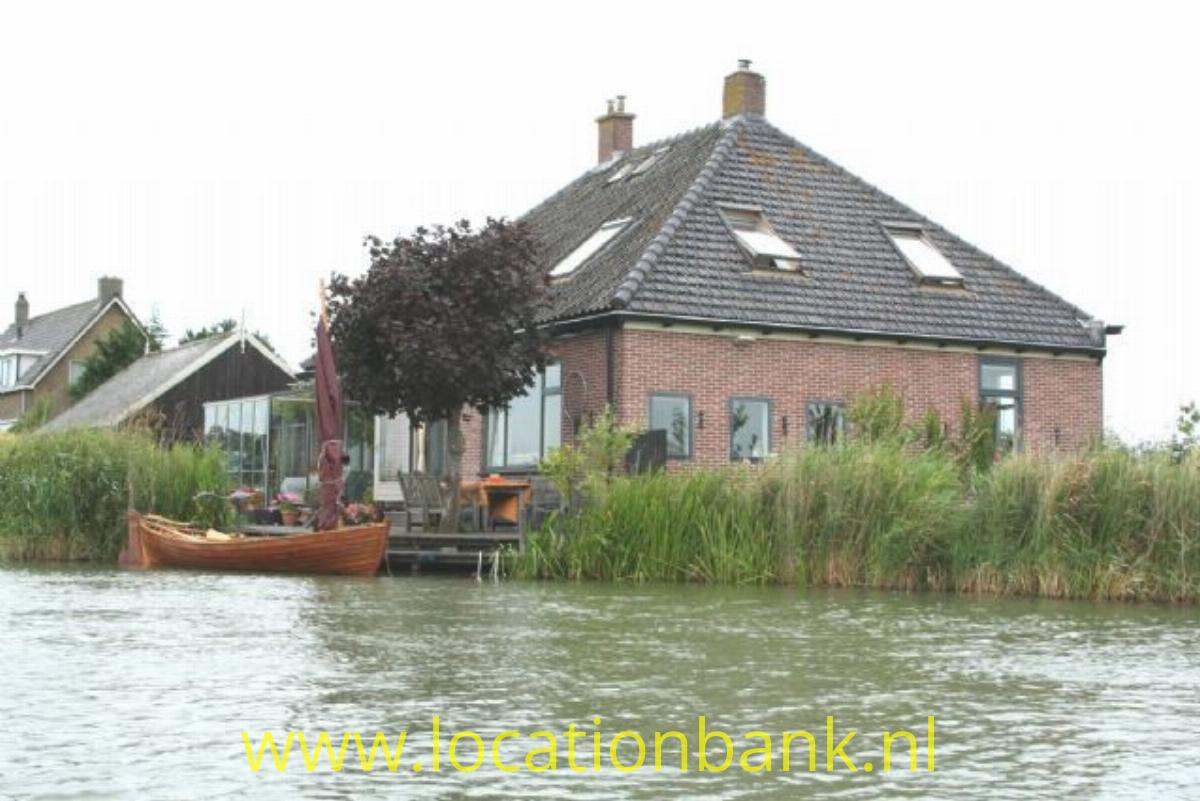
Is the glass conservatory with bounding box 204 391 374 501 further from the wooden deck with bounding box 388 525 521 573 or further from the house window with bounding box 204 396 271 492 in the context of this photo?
the wooden deck with bounding box 388 525 521 573

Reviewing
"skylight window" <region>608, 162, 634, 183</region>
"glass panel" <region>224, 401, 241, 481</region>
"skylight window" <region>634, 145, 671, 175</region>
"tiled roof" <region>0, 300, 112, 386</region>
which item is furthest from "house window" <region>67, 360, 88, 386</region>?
"skylight window" <region>634, 145, 671, 175</region>

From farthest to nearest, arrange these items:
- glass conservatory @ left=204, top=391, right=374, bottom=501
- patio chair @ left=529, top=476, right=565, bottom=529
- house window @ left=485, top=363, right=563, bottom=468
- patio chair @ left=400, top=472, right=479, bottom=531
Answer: glass conservatory @ left=204, top=391, right=374, bottom=501 < house window @ left=485, top=363, right=563, bottom=468 < patio chair @ left=400, top=472, right=479, bottom=531 < patio chair @ left=529, top=476, right=565, bottom=529

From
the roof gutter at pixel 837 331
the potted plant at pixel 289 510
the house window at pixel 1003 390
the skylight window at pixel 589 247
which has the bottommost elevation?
the potted plant at pixel 289 510

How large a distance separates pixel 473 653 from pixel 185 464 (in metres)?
13.8

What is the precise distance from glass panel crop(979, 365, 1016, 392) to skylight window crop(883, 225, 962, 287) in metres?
1.48

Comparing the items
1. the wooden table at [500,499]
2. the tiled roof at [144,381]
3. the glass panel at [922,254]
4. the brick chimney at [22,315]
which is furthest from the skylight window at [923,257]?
the brick chimney at [22,315]

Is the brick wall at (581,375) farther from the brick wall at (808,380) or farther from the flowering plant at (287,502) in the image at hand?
the flowering plant at (287,502)

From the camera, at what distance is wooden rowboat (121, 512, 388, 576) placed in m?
19.6

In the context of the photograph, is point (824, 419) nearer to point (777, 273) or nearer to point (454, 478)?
point (777, 273)

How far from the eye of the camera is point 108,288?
6031 centimetres

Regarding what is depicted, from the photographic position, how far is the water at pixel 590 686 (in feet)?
23.2

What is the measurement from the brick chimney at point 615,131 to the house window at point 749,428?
9816mm

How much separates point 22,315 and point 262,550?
47.8 m

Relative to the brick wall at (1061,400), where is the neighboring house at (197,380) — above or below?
above
